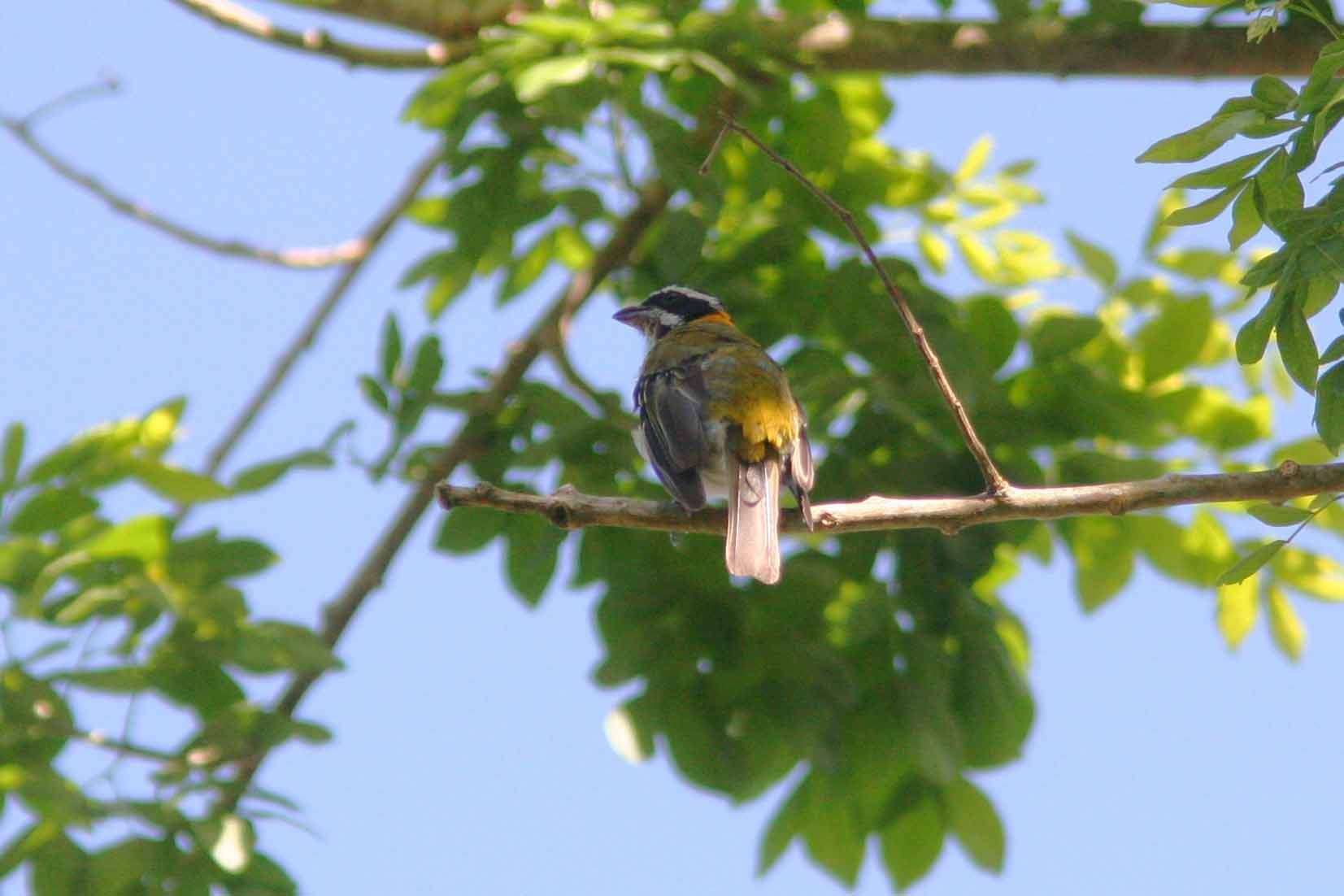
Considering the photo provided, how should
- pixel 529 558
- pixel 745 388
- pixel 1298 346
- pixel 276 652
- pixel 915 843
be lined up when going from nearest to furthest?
pixel 1298 346 < pixel 276 652 < pixel 745 388 < pixel 915 843 < pixel 529 558

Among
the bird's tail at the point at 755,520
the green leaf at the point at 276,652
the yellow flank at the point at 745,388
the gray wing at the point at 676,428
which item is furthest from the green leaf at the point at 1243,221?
the green leaf at the point at 276,652

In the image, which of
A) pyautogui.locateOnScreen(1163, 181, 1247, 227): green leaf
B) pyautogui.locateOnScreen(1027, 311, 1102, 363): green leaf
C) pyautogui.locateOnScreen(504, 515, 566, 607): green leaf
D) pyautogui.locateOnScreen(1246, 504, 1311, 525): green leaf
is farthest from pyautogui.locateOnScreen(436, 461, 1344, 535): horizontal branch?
pyautogui.locateOnScreen(1027, 311, 1102, 363): green leaf

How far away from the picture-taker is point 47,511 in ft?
15.0

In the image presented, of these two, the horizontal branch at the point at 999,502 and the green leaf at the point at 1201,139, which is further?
the horizontal branch at the point at 999,502

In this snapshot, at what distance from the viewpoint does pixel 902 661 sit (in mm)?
5262

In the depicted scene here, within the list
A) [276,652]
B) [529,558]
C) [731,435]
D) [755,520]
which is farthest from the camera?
[529,558]

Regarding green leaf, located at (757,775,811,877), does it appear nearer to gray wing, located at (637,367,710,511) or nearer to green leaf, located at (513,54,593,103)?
gray wing, located at (637,367,710,511)

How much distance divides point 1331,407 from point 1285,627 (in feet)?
10.1

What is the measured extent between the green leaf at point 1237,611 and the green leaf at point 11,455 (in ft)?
14.0

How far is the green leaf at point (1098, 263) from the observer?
602 cm

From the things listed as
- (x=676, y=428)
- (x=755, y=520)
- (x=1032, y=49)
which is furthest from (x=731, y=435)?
(x=1032, y=49)

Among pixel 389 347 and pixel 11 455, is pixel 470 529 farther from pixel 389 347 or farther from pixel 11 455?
pixel 11 455

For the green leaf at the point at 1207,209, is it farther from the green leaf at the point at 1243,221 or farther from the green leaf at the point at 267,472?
the green leaf at the point at 267,472

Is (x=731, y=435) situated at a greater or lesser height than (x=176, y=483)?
greater
